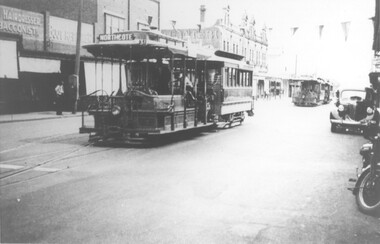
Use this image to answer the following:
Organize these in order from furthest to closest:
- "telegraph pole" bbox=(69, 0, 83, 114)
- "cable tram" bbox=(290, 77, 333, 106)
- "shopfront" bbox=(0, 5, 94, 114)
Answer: "cable tram" bbox=(290, 77, 333, 106) < "telegraph pole" bbox=(69, 0, 83, 114) < "shopfront" bbox=(0, 5, 94, 114)

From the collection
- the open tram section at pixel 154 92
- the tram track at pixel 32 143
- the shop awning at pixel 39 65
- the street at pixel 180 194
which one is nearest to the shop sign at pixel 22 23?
the shop awning at pixel 39 65

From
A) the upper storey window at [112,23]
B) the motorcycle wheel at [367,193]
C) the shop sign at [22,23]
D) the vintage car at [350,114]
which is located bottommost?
the motorcycle wheel at [367,193]

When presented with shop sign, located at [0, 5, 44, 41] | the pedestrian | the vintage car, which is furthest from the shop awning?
the vintage car

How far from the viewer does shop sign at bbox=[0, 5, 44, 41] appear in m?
18.2

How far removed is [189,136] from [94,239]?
8.62 metres

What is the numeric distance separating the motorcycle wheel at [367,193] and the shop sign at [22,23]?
17603 millimetres

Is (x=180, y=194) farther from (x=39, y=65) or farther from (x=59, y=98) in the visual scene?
(x=39, y=65)

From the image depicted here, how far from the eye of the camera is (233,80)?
15539 millimetres

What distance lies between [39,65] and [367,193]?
19.2 meters

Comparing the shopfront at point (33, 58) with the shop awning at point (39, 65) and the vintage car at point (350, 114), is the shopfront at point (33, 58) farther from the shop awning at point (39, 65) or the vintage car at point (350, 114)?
the vintage car at point (350, 114)

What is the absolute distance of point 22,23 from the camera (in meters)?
19.6

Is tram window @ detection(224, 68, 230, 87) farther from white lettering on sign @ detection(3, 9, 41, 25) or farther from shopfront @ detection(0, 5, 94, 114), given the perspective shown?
white lettering on sign @ detection(3, 9, 41, 25)

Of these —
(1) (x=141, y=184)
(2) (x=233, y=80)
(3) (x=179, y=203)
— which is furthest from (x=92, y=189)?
(2) (x=233, y=80)

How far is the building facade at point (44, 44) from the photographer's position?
60.1 ft
